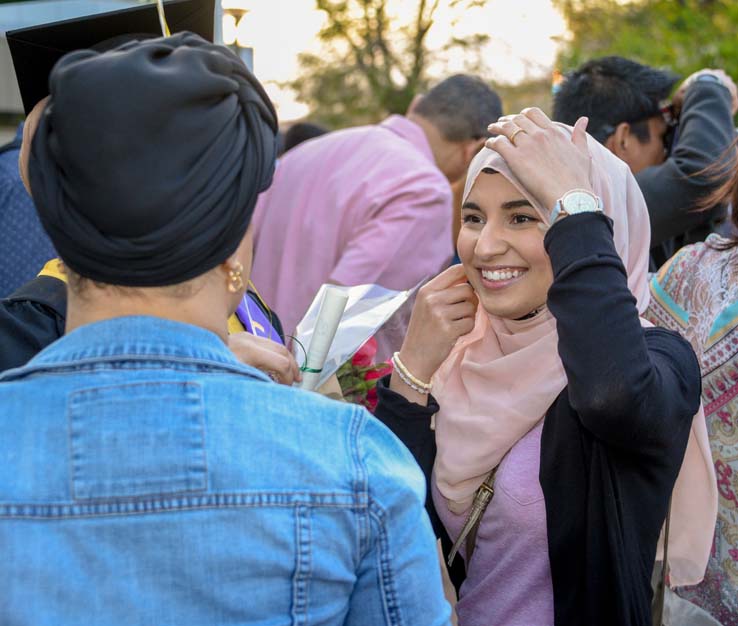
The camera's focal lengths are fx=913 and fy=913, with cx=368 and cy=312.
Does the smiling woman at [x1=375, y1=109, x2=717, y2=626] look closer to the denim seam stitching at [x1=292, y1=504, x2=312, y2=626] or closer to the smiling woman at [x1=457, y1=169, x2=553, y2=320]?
the smiling woman at [x1=457, y1=169, x2=553, y2=320]

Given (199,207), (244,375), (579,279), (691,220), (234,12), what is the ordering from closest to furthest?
(199,207), (244,375), (579,279), (691,220), (234,12)

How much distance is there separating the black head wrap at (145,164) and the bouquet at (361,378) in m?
1.36

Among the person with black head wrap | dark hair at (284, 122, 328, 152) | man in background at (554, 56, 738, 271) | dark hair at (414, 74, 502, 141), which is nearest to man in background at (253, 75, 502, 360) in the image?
dark hair at (414, 74, 502, 141)

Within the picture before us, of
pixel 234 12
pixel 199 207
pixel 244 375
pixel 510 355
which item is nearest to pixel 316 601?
pixel 244 375

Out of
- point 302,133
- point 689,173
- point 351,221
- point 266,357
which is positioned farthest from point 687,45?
point 266,357

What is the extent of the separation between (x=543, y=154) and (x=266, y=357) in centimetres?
79

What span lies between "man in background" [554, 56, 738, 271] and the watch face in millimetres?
2021

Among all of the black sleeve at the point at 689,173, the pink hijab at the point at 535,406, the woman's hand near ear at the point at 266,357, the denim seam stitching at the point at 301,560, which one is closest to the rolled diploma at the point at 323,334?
the woman's hand near ear at the point at 266,357

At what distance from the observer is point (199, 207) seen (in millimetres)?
1239

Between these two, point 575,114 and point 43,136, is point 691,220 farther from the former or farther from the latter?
point 43,136

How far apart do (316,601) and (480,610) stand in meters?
1.02

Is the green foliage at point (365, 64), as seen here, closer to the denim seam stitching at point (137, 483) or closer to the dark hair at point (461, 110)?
the dark hair at point (461, 110)

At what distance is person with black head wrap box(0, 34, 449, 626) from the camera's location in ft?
4.03

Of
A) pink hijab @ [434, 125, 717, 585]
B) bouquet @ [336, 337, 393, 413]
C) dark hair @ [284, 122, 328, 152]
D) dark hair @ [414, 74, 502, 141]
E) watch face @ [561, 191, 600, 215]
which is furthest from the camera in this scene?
dark hair @ [284, 122, 328, 152]
